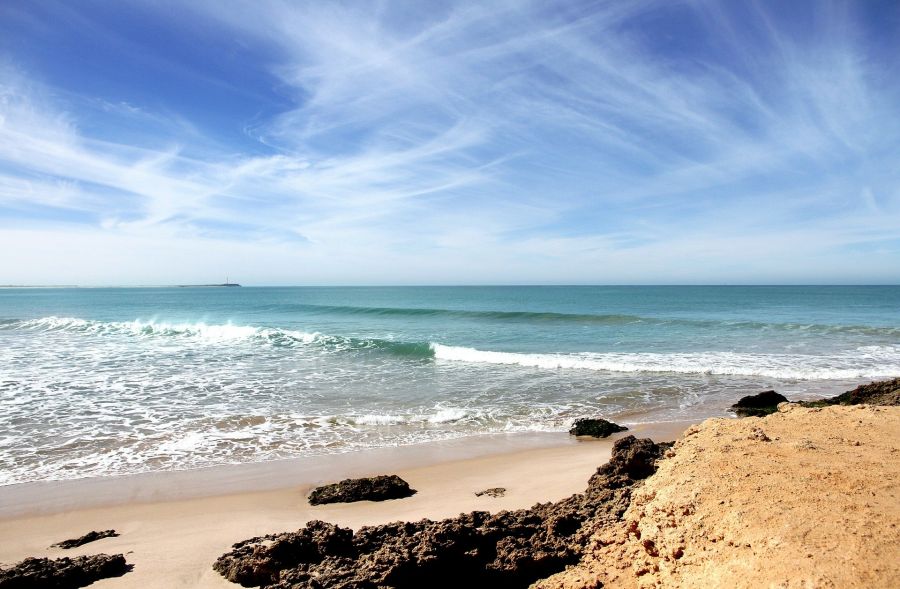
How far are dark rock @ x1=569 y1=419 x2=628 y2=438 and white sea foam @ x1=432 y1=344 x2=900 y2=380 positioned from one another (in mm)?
6945

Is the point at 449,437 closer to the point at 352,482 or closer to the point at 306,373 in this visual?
the point at 352,482

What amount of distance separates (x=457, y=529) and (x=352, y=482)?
305 centimetres

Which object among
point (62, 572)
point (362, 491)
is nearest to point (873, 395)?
point (362, 491)

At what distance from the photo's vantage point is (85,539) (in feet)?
17.2

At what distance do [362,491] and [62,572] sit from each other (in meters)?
2.92

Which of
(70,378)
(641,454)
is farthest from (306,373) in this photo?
(641,454)

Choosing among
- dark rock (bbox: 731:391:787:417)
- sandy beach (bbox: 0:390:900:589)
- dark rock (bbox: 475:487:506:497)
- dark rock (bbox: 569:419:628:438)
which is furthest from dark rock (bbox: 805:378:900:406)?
dark rock (bbox: 475:487:506:497)

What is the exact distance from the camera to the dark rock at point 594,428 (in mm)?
9188

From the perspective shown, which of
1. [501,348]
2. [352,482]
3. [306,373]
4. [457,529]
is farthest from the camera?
[501,348]

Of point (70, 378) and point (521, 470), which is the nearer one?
point (521, 470)

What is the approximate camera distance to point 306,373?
52.4 ft

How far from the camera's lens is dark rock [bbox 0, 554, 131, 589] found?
12.9 ft

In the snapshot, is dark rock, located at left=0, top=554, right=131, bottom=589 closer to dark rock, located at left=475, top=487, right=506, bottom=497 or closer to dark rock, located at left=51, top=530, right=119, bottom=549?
dark rock, located at left=51, top=530, right=119, bottom=549

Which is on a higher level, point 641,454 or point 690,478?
point 690,478
